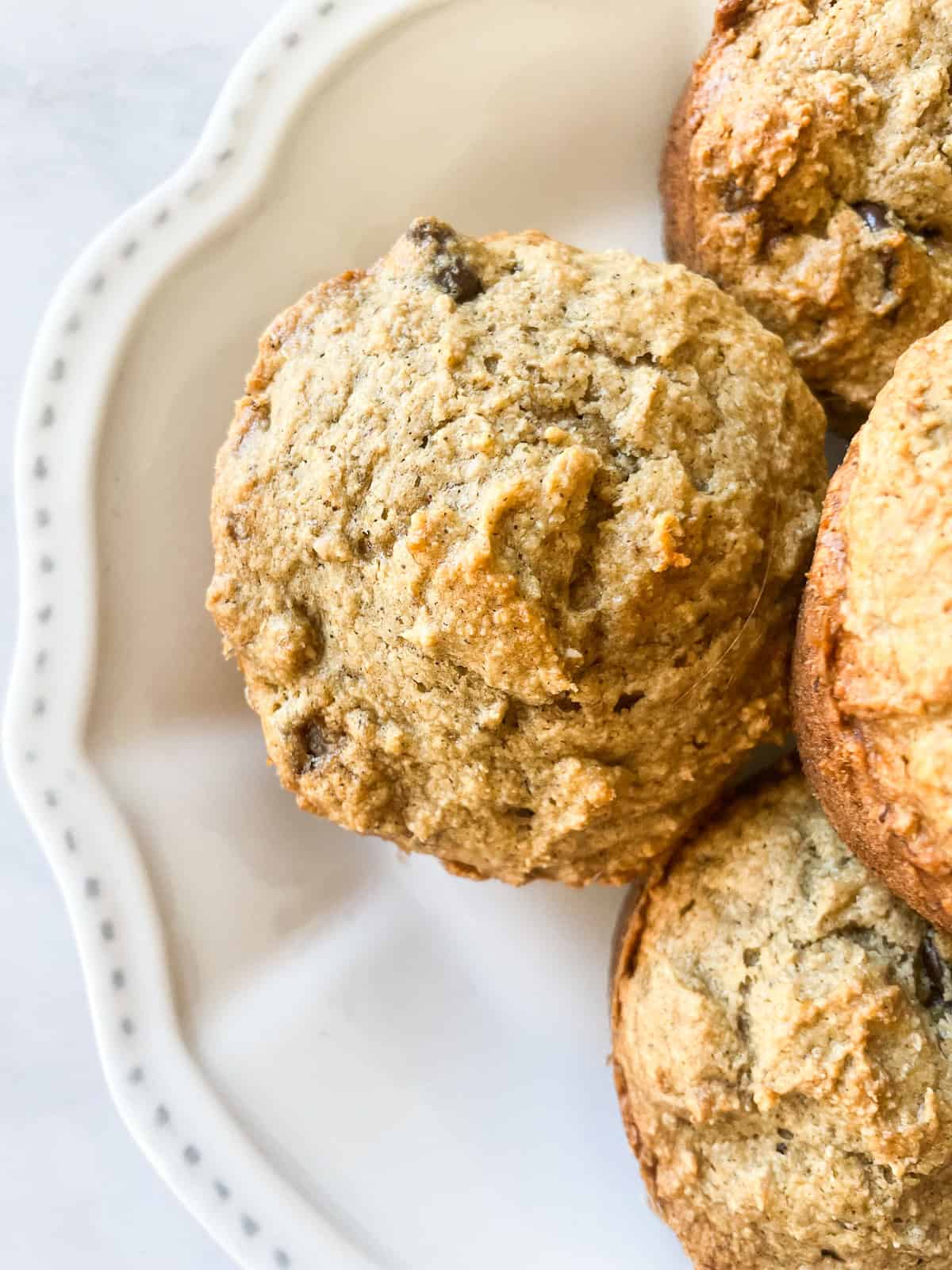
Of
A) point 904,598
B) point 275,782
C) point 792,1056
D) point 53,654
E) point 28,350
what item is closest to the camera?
point 904,598

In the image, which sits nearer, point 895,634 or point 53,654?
point 895,634

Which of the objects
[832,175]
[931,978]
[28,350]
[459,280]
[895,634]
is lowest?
[931,978]

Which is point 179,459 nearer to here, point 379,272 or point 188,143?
point 379,272

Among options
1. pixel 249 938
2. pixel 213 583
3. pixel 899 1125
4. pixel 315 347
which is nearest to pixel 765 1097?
pixel 899 1125

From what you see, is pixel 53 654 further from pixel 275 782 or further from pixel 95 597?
pixel 275 782

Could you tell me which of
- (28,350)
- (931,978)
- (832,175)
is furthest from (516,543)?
(28,350)

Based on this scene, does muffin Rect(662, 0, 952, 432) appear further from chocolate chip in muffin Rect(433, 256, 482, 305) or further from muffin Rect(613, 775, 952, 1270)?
muffin Rect(613, 775, 952, 1270)

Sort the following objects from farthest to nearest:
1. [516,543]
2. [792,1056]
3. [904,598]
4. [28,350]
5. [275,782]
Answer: [28,350], [275,782], [792,1056], [516,543], [904,598]
